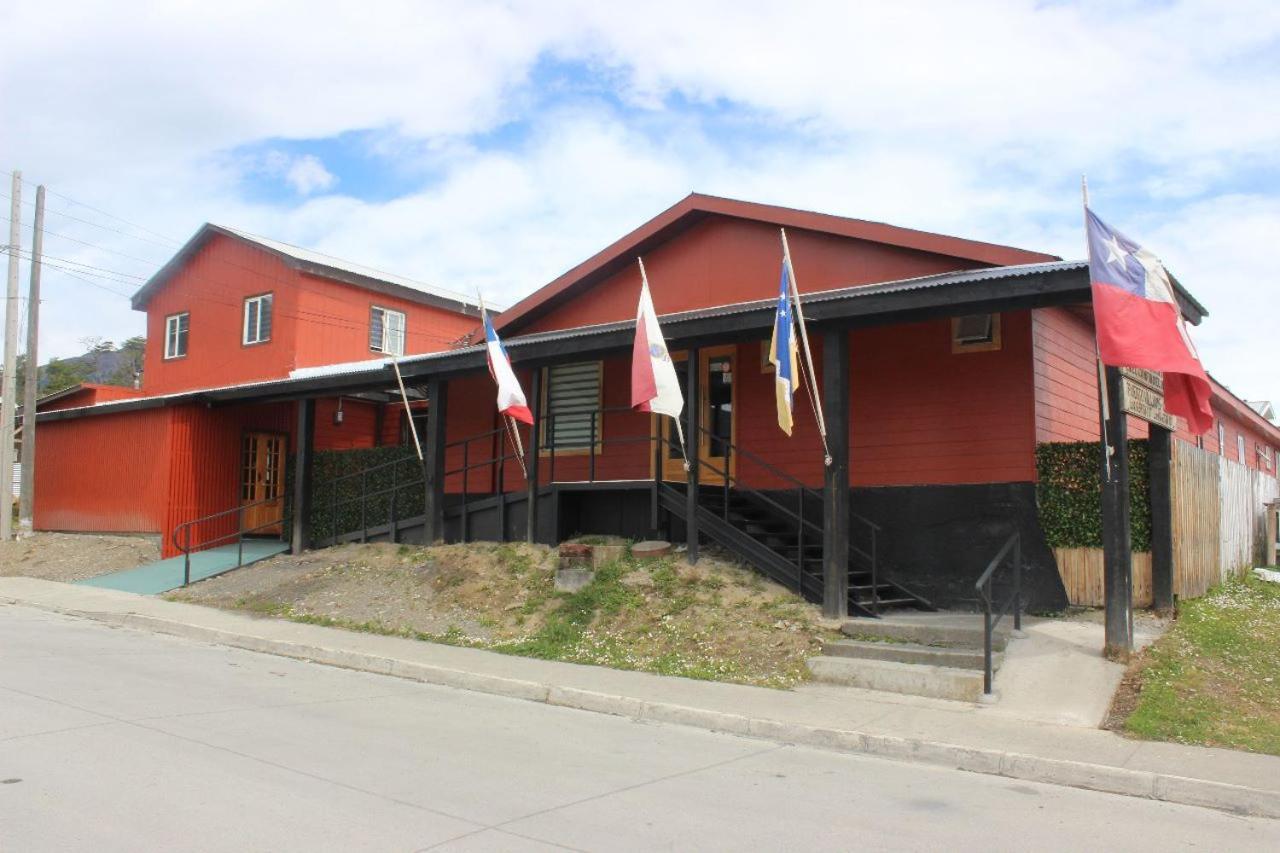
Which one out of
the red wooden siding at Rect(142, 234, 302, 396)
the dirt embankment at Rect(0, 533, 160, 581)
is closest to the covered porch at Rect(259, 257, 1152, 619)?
the dirt embankment at Rect(0, 533, 160, 581)

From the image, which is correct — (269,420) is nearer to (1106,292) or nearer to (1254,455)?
(1106,292)

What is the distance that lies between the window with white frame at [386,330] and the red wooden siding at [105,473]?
5.81 metres

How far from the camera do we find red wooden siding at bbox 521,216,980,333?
547 inches

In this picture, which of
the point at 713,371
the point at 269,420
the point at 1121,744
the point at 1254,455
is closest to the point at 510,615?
the point at 713,371

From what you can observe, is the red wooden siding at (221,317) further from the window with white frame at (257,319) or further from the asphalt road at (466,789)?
the asphalt road at (466,789)

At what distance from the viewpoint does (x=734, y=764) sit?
24.1 feet

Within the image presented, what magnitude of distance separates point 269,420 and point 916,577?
1528 centimetres

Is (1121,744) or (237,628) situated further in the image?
(237,628)

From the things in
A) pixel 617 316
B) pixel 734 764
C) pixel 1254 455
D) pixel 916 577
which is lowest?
pixel 734 764

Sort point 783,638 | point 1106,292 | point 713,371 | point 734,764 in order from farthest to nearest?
point 713,371 < point 783,638 < point 1106,292 < point 734,764

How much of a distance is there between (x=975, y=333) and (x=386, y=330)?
56.0 ft

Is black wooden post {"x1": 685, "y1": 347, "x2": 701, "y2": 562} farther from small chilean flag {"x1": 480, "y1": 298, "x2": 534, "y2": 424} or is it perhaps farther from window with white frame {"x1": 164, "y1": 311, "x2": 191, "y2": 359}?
window with white frame {"x1": 164, "y1": 311, "x2": 191, "y2": 359}

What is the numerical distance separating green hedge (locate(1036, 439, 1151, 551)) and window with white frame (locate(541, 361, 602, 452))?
691cm

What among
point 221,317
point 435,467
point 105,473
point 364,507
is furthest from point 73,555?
point 435,467
